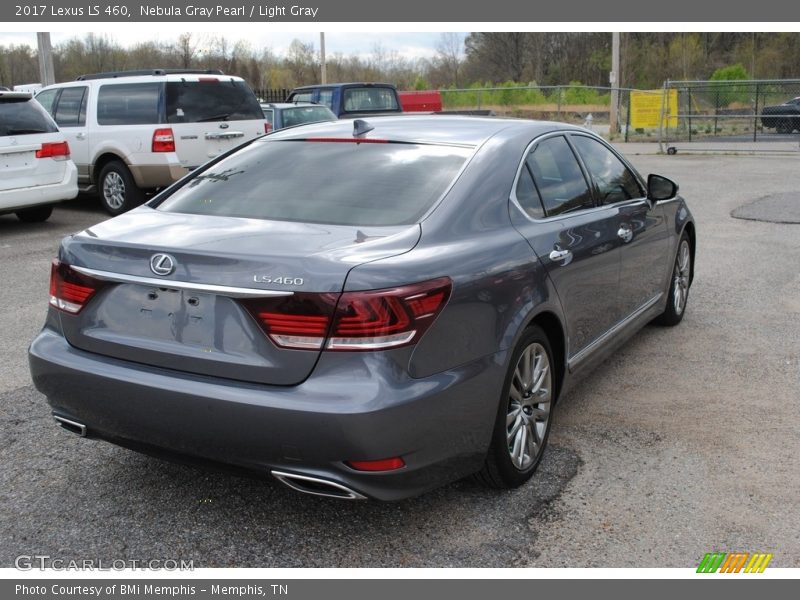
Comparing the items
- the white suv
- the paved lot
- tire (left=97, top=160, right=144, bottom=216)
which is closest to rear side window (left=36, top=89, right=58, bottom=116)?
the white suv

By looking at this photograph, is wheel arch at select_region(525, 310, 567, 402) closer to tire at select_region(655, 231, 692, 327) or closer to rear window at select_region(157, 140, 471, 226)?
rear window at select_region(157, 140, 471, 226)

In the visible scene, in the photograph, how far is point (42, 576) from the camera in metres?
3.18

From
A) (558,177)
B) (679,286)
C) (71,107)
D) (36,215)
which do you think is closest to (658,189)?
(679,286)

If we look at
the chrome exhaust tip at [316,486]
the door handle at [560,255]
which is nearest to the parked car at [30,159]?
the door handle at [560,255]

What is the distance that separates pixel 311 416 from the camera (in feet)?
9.75

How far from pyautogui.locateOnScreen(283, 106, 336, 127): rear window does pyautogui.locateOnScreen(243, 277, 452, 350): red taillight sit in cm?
1348

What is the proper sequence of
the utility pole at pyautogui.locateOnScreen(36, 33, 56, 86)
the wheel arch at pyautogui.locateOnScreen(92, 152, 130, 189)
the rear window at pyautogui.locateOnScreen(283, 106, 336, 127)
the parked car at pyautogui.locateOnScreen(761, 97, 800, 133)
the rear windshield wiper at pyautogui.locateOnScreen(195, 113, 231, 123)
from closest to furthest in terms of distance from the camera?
1. the rear windshield wiper at pyautogui.locateOnScreen(195, 113, 231, 123)
2. the wheel arch at pyautogui.locateOnScreen(92, 152, 130, 189)
3. the rear window at pyautogui.locateOnScreen(283, 106, 336, 127)
4. the utility pole at pyautogui.locateOnScreen(36, 33, 56, 86)
5. the parked car at pyautogui.locateOnScreen(761, 97, 800, 133)

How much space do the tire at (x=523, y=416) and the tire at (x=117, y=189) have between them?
9.08 meters

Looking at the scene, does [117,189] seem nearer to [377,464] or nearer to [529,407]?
[529,407]

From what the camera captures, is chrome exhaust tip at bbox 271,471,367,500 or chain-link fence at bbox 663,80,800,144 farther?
chain-link fence at bbox 663,80,800,144

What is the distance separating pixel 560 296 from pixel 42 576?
2.44 m

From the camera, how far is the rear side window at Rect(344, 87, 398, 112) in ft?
60.3

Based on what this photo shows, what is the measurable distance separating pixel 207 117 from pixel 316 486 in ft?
31.6

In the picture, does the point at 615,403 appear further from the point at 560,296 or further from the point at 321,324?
the point at 321,324
